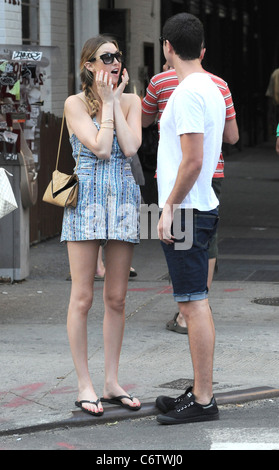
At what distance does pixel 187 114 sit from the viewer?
5215 mm

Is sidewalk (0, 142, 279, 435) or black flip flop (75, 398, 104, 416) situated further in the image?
sidewalk (0, 142, 279, 435)

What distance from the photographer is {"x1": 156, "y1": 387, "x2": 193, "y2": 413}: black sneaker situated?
5.60 meters

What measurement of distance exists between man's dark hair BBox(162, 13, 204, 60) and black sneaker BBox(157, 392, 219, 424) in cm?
177

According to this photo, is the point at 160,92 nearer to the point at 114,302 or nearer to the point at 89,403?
the point at 114,302

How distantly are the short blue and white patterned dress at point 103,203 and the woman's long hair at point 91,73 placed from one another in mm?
90

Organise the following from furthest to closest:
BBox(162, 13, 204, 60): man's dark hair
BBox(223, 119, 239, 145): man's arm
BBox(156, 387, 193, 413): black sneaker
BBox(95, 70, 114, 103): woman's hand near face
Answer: BBox(223, 119, 239, 145): man's arm, BBox(156, 387, 193, 413): black sneaker, BBox(95, 70, 114, 103): woman's hand near face, BBox(162, 13, 204, 60): man's dark hair

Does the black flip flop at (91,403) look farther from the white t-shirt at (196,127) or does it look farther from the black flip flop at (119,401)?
the white t-shirt at (196,127)

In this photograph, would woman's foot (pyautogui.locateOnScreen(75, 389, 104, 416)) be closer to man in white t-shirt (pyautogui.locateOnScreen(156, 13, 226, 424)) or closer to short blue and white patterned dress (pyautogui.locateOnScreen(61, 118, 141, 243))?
man in white t-shirt (pyautogui.locateOnScreen(156, 13, 226, 424))

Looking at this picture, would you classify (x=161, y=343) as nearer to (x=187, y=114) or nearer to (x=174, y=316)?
(x=174, y=316)

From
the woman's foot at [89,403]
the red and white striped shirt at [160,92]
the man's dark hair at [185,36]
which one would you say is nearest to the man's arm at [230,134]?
the red and white striped shirt at [160,92]

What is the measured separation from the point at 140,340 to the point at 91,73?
7.64ft

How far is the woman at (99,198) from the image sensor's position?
5512 mm

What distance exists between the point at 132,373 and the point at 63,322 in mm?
1615

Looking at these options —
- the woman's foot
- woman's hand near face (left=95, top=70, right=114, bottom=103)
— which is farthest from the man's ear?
the woman's foot
